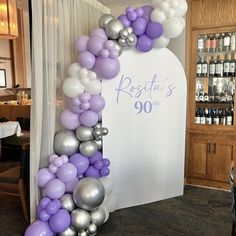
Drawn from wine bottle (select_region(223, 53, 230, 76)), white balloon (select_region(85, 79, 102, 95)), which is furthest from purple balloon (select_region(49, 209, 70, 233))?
wine bottle (select_region(223, 53, 230, 76))

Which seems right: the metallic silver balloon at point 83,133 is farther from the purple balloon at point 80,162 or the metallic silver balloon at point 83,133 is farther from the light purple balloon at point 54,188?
the light purple balloon at point 54,188

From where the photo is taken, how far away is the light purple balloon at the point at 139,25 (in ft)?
8.67

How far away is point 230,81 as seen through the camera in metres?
3.48

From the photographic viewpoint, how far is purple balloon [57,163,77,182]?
246 cm

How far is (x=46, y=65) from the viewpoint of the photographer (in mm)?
2619

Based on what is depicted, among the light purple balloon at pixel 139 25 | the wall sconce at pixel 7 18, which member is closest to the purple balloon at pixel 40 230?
the light purple balloon at pixel 139 25

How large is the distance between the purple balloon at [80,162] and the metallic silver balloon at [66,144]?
2.7 inches

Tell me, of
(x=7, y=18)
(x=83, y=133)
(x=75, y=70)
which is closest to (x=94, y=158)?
(x=83, y=133)

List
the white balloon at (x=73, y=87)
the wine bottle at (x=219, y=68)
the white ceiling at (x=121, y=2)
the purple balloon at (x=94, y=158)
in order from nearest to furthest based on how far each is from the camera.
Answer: the white balloon at (x=73, y=87) → the purple balloon at (x=94, y=158) → the wine bottle at (x=219, y=68) → the white ceiling at (x=121, y=2)

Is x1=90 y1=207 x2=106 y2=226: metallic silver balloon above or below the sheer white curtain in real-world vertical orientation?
below

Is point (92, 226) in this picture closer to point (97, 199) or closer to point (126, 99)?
point (97, 199)

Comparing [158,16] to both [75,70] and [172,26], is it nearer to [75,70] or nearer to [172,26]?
[172,26]

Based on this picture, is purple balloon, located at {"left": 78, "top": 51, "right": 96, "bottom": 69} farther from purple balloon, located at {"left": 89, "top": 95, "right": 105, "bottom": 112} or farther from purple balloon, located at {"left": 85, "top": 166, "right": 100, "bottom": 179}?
purple balloon, located at {"left": 85, "top": 166, "right": 100, "bottom": 179}

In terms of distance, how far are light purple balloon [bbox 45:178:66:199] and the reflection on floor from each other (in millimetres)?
585
